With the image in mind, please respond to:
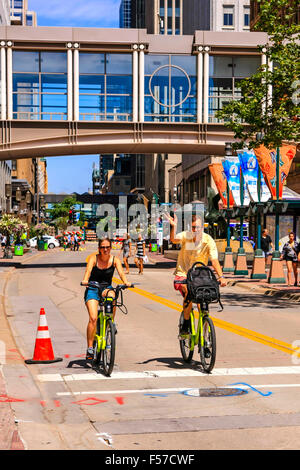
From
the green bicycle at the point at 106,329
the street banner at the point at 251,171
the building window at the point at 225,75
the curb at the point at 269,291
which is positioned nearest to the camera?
Answer: the green bicycle at the point at 106,329

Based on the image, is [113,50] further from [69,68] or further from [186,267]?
[186,267]

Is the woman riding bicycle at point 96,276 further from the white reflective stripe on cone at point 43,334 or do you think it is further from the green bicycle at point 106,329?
the white reflective stripe on cone at point 43,334

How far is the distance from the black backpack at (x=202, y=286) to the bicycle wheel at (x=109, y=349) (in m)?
1.11

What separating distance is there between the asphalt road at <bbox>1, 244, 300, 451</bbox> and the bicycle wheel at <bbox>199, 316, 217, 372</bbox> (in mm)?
164

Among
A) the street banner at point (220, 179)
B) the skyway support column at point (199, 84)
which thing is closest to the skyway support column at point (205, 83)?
the skyway support column at point (199, 84)

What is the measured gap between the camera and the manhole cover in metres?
7.84

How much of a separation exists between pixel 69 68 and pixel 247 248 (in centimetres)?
1394

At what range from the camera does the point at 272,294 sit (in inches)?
880

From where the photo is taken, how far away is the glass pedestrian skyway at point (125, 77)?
3650 centimetres

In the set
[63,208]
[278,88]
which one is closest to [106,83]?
[278,88]

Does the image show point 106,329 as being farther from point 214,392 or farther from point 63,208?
point 63,208

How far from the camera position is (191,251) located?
32.1ft

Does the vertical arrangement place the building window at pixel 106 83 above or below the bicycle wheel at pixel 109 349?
above

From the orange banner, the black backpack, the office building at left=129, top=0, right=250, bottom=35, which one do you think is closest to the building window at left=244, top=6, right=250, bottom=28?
the office building at left=129, top=0, right=250, bottom=35
